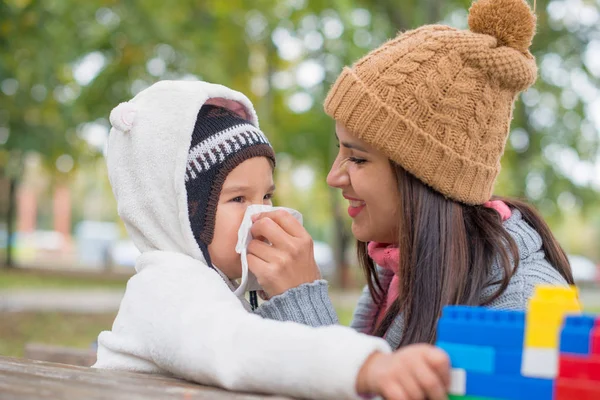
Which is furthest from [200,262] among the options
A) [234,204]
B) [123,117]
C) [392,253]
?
[392,253]

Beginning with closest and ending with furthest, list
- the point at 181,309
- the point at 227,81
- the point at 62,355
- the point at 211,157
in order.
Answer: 1. the point at 181,309
2. the point at 211,157
3. the point at 62,355
4. the point at 227,81

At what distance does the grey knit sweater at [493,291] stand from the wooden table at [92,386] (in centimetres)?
42

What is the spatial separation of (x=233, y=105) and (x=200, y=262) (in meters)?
0.85

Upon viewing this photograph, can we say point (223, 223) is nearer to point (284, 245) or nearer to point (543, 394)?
point (284, 245)

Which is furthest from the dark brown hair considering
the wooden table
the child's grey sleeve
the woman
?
the wooden table

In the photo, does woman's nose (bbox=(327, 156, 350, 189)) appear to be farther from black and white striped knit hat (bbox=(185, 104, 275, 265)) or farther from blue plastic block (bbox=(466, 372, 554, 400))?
blue plastic block (bbox=(466, 372, 554, 400))

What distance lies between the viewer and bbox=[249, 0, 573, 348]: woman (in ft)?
7.59

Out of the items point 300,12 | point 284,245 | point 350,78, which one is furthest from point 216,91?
point 300,12

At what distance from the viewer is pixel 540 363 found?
1.33 metres

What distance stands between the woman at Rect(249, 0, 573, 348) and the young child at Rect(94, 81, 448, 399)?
214 mm

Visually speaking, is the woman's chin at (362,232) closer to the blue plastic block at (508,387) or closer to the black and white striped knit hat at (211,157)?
the black and white striped knit hat at (211,157)

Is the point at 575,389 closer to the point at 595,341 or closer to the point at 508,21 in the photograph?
the point at 595,341

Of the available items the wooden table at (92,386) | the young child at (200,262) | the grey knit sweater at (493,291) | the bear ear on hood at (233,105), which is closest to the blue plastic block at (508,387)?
the young child at (200,262)

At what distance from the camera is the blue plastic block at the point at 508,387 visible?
4.35 ft
